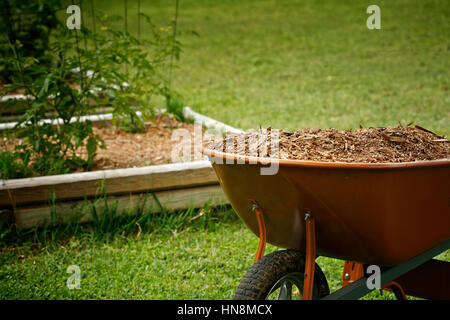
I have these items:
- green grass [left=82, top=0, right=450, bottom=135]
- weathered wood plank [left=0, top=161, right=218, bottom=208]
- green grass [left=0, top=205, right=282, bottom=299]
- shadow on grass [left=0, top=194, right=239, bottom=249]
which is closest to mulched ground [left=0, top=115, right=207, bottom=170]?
weathered wood plank [left=0, top=161, right=218, bottom=208]

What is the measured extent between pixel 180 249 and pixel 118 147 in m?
1.36

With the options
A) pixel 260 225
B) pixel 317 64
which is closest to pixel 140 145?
pixel 260 225

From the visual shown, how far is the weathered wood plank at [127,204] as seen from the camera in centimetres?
278

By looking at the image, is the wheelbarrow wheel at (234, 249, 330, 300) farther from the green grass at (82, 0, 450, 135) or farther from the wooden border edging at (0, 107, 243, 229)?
the green grass at (82, 0, 450, 135)

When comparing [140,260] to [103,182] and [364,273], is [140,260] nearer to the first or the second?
[103,182]

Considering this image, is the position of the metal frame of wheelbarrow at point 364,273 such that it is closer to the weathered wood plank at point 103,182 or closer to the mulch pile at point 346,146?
the mulch pile at point 346,146

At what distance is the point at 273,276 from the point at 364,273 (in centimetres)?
40

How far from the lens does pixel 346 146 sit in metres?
1.61

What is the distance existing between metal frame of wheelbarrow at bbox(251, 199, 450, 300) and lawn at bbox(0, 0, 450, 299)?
38 cm

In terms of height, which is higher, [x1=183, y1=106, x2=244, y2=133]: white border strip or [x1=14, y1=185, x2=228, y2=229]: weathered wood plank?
[x1=183, y1=106, x2=244, y2=133]: white border strip

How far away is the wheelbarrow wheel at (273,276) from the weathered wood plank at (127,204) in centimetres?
143

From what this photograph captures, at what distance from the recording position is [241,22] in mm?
11984

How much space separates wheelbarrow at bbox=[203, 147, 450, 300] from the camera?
55.4 inches

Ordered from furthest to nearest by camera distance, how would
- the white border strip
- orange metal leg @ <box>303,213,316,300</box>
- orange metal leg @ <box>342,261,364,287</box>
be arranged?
the white border strip
orange metal leg @ <box>342,261,364,287</box>
orange metal leg @ <box>303,213,316,300</box>
